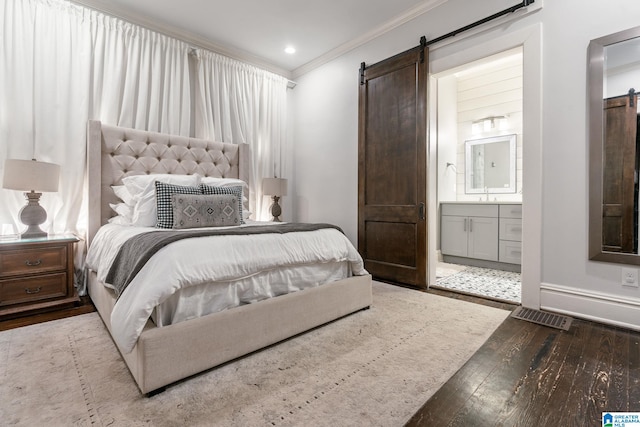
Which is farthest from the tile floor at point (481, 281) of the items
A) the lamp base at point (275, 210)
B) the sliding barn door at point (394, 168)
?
the lamp base at point (275, 210)

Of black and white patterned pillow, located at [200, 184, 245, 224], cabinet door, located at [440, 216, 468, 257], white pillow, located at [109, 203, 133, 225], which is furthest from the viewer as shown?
cabinet door, located at [440, 216, 468, 257]

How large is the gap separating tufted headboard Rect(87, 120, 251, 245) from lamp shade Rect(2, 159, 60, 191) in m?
0.38

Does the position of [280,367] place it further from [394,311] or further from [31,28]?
[31,28]

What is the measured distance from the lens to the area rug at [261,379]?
1271 millimetres

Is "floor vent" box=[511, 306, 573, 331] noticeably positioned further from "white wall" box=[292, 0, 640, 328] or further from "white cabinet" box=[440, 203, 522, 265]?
"white cabinet" box=[440, 203, 522, 265]

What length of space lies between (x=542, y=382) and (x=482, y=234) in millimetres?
3035

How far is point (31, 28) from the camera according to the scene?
107 inches

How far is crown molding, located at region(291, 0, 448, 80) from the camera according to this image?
3.12 m

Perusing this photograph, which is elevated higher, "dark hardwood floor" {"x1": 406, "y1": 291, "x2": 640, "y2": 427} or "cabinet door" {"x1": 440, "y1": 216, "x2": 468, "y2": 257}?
"cabinet door" {"x1": 440, "y1": 216, "x2": 468, "y2": 257}

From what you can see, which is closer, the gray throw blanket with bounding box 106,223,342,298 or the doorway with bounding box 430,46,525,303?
the gray throw blanket with bounding box 106,223,342,298

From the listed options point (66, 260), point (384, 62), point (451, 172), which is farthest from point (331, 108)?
point (66, 260)

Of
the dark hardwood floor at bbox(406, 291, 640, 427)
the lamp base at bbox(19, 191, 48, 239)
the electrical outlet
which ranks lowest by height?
the dark hardwood floor at bbox(406, 291, 640, 427)

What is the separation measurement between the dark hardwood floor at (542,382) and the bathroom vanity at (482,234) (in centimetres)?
202

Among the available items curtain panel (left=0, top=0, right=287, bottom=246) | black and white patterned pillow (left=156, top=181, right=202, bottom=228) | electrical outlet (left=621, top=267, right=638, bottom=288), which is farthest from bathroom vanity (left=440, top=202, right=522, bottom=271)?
black and white patterned pillow (left=156, top=181, right=202, bottom=228)
